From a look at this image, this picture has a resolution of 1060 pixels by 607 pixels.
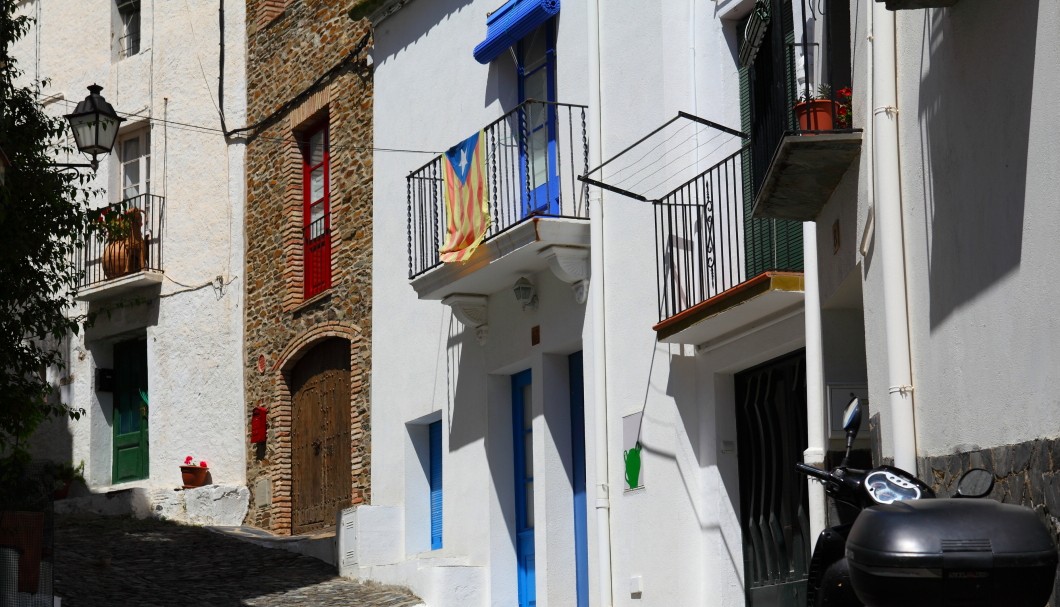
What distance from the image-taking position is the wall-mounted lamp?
13938 mm

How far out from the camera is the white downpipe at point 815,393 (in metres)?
9.55

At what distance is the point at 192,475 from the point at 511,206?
6.98m

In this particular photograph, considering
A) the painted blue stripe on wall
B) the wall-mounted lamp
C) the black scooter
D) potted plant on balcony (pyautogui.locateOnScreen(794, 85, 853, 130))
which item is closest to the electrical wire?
the painted blue stripe on wall

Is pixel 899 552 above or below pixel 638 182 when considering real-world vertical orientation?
below

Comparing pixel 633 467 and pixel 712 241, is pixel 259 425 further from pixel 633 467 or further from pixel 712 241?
pixel 712 241

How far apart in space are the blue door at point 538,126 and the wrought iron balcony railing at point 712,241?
157cm

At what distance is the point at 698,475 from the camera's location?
1181 cm

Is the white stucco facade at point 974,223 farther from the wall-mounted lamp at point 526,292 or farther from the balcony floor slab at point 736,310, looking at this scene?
the wall-mounted lamp at point 526,292

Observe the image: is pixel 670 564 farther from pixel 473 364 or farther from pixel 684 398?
pixel 473 364

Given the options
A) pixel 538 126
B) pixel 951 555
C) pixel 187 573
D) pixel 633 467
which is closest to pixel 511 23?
pixel 538 126

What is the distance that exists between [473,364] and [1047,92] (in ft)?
32.2

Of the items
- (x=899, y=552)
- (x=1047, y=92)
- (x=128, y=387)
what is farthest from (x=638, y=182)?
(x=128, y=387)

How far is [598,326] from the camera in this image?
12.7 m

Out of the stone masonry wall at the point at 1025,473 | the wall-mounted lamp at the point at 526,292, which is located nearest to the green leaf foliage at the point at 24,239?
the wall-mounted lamp at the point at 526,292
